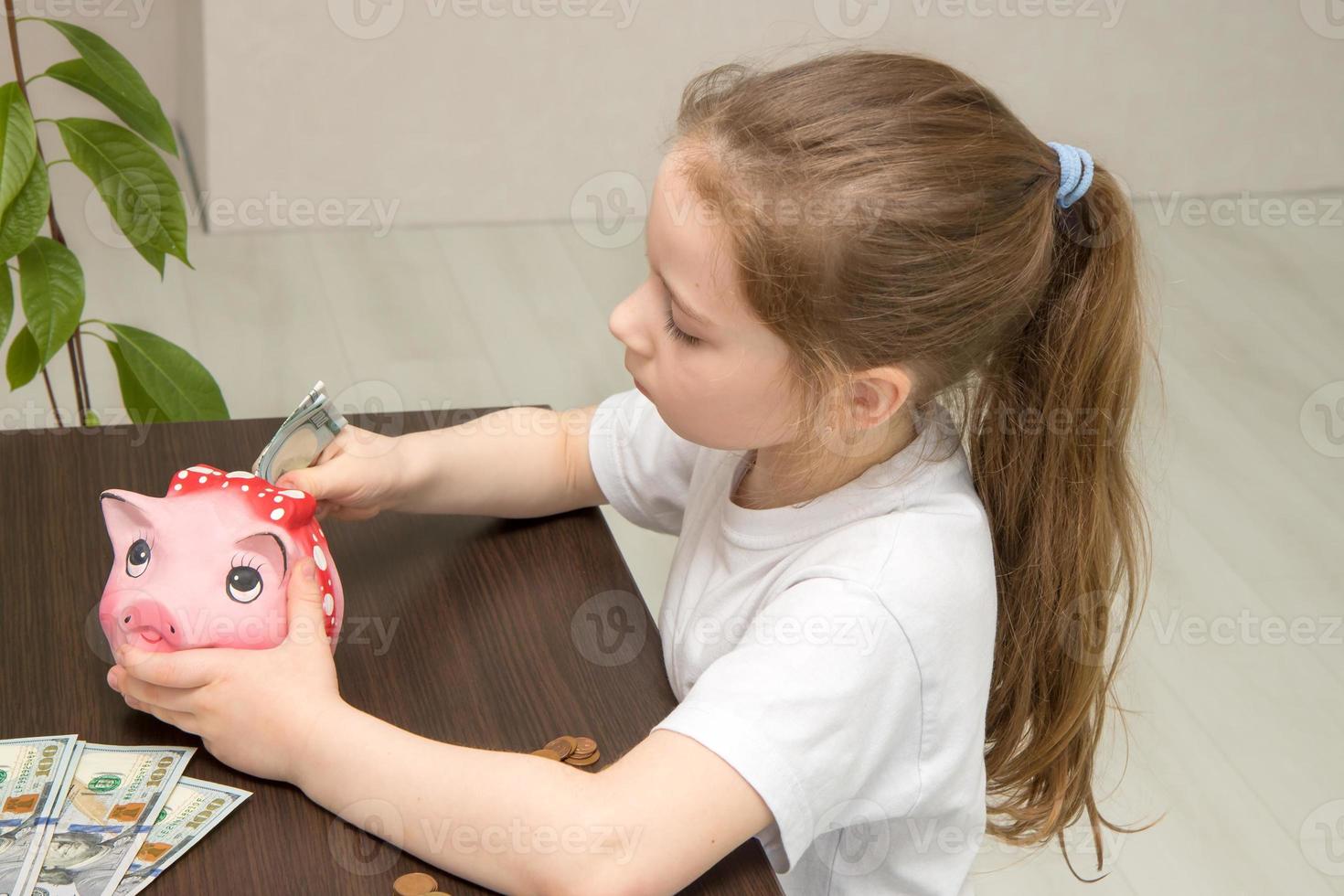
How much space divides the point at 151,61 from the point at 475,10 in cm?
72

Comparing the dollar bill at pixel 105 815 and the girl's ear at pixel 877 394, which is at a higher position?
the girl's ear at pixel 877 394

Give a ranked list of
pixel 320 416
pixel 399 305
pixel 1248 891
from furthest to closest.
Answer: pixel 399 305
pixel 1248 891
pixel 320 416

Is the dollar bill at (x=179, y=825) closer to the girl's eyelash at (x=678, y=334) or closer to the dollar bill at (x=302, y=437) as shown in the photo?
the dollar bill at (x=302, y=437)

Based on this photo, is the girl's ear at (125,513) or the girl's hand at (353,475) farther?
the girl's hand at (353,475)

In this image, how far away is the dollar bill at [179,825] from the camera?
89 cm

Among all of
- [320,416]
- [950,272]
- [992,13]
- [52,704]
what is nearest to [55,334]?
[320,416]

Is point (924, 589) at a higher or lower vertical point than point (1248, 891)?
higher

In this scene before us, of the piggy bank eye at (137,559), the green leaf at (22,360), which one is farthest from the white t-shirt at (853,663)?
the green leaf at (22,360)

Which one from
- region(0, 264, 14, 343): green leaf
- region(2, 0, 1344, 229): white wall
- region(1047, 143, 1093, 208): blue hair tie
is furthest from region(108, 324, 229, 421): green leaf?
region(2, 0, 1344, 229): white wall

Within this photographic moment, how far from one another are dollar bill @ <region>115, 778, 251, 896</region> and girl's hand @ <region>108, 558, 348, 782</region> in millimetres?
23

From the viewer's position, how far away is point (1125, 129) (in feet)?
12.2

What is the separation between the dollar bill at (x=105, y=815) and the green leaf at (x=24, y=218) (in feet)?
2.32

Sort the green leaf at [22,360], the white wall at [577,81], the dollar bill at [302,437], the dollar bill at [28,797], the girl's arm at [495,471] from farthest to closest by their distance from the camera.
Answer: the white wall at [577,81], the green leaf at [22,360], the girl's arm at [495,471], the dollar bill at [302,437], the dollar bill at [28,797]

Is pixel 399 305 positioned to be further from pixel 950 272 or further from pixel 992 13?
pixel 950 272
